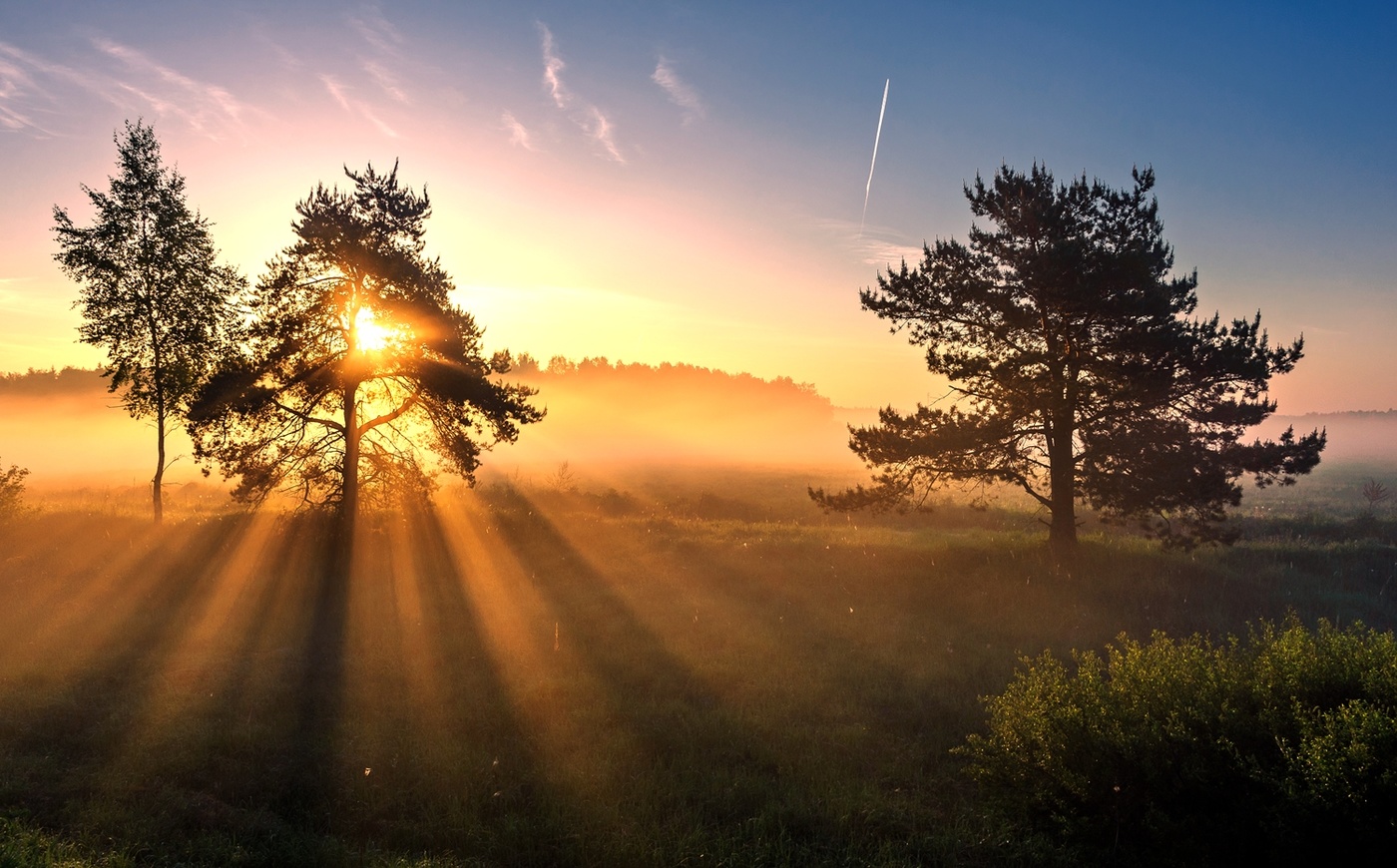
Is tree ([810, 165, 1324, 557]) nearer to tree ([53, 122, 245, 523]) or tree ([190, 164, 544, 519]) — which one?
tree ([190, 164, 544, 519])

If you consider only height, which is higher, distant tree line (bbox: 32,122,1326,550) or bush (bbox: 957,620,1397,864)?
distant tree line (bbox: 32,122,1326,550)

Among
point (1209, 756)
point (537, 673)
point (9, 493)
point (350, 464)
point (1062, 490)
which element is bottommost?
point (537, 673)

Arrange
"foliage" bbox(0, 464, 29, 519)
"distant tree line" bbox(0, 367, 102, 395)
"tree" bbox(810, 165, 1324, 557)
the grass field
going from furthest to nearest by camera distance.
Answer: "distant tree line" bbox(0, 367, 102, 395), "foliage" bbox(0, 464, 29, 519), "tree" bbox(810, 165, 1324, 557), the grass field

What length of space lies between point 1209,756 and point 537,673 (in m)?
8.60

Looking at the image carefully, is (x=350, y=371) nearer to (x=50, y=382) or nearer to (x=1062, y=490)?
(x=1062, y=490)

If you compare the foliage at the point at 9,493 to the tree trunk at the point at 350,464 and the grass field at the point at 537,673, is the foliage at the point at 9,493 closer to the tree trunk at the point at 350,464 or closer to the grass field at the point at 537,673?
the grass field at the point at 537,673

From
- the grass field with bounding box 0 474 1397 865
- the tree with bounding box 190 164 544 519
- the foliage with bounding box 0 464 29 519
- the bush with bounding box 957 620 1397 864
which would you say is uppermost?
the tree with bounding box 190 164 544 519

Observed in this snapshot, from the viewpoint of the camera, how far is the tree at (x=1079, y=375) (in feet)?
51.2

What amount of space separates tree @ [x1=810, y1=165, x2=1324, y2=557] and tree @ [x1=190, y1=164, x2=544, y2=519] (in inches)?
383

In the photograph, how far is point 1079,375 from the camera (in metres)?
17.2

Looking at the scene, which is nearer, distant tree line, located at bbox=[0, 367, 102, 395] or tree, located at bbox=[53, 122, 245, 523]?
tree, located at bbox=[53, 122, 245, 523]

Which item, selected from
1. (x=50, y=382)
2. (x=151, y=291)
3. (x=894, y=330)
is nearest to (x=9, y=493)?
(x=151, y=291)

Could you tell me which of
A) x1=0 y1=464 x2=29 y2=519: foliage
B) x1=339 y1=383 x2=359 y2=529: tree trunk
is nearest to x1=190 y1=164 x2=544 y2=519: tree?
x1=339 y1=383 x2=359 y2=529: tree trunk

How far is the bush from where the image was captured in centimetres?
494
